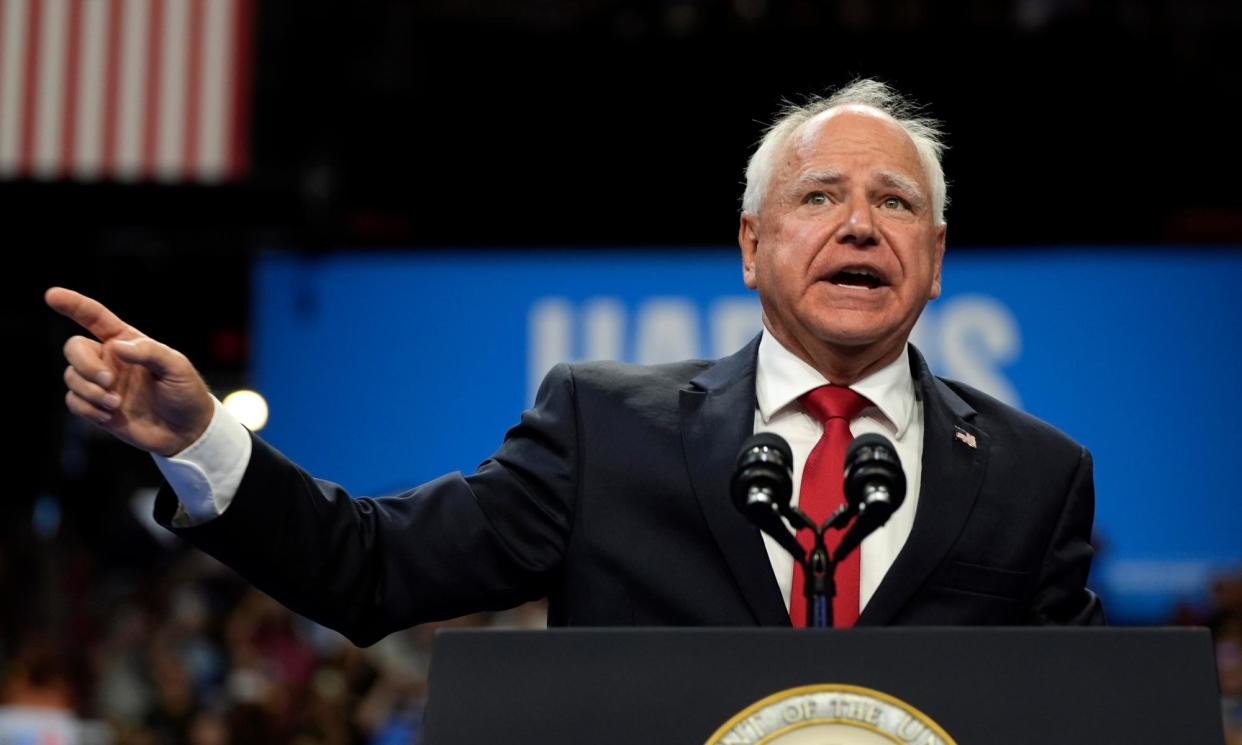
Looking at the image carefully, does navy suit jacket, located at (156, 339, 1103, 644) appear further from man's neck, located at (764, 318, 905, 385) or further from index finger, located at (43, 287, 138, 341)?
index finger, located at (43, 287, 138, 341)

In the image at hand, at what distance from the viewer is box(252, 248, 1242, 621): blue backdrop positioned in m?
6.17

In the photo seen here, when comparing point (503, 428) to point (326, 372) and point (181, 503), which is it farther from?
point (181, 503)

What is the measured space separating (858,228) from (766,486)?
53 centimetres

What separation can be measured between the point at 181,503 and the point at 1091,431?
16.6 feet

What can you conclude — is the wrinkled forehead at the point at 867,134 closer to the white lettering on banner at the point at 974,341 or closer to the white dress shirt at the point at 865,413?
the white dress shirt at the point at 865,413

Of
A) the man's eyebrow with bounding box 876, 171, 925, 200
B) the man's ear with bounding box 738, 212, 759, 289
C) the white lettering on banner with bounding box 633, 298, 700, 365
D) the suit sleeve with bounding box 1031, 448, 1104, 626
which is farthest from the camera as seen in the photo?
the white lettering on banner with bounding box 633, 298, 700, 365

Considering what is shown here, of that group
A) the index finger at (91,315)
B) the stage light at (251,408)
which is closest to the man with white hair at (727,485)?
the index finger at (91,315)

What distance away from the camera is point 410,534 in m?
1.83

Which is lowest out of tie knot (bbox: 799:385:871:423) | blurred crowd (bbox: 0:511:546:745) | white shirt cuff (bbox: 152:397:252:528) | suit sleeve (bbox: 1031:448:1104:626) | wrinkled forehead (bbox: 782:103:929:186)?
blurred crowd (bbox: 0:511:546:745)

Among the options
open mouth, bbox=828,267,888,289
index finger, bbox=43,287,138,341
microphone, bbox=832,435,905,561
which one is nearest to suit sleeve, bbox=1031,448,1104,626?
open mouth, bbox=828,267,888,289

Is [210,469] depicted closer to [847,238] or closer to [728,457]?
[728,457]

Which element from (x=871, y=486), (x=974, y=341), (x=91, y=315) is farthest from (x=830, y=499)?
(x=974, y=341)

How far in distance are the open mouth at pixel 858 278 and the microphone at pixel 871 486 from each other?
458 millimetres

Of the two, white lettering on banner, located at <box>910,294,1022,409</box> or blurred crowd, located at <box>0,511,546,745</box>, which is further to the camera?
white lettering on banner, located at <box>910,294,1022,409</box>
